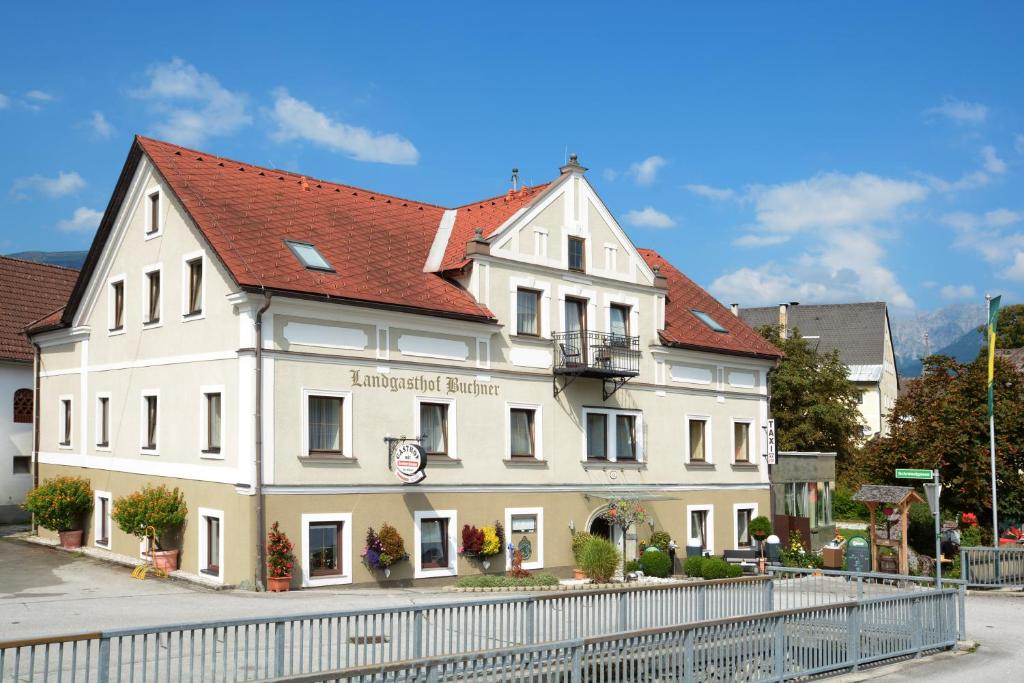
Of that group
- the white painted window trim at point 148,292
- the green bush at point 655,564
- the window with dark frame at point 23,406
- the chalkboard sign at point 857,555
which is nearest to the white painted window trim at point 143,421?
the white painted window trim at point 148,292

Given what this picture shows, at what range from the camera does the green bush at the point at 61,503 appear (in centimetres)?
2923

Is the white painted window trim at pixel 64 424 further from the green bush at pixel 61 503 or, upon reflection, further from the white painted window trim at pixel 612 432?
the white painted window trim at pixel 612 432

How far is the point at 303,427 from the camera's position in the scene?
23906 millimetres

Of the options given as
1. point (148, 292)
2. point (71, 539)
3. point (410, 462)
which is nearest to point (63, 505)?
point (71, 539)

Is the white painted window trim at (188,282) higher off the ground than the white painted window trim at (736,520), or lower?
higher

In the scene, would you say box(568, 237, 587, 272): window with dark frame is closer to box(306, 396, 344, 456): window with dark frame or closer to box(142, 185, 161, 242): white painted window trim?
box(306, 396, 344, 456): window with dark frame

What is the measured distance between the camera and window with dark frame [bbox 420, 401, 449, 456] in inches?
1046

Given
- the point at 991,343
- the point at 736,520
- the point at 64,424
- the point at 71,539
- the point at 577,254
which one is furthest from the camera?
the point at 736,520

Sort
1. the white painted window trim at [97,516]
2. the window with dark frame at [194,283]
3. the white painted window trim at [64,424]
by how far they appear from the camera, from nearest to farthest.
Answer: the window with dark frame at [194,283]
the white painted window trim at [97,516]
the white painted window trim at [64,424]

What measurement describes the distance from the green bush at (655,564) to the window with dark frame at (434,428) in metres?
6.97

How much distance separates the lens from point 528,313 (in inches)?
1150

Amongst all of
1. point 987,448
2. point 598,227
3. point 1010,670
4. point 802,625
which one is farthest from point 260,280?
point 987,448

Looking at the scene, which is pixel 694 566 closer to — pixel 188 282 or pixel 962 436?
pixel 962 436

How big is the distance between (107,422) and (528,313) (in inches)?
485
